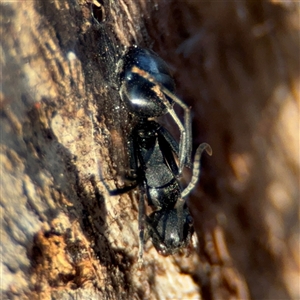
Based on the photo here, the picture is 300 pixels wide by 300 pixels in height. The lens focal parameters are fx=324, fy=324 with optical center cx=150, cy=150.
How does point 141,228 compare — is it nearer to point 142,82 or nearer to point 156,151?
point 156,151

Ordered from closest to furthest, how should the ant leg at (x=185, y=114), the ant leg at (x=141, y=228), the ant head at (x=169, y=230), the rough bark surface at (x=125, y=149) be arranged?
the rough bark surface at (x=125, y=149) → the ant leg at (x=185, y=114) → the ant leg at (x=141, y=228) → the ant head at (x=169, y=230)

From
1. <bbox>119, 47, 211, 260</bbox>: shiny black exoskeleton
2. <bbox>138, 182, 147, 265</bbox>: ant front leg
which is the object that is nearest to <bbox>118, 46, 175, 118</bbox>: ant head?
<bbox>119, 47, 211, 260</bbox>: shiny black exoskeleton

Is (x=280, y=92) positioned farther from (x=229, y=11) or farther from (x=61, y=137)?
(x=61, y=137)

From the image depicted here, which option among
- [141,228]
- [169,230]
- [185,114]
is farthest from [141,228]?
[185,114]

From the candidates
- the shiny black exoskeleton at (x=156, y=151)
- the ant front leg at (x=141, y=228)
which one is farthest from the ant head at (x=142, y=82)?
the ant front leg at (x=141, y=228)

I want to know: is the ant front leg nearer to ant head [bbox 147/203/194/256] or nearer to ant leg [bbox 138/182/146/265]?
ant leg [bbox 138/182/146/265]

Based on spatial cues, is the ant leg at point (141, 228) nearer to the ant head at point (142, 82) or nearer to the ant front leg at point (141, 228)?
the ant front leg at point (141, 228)

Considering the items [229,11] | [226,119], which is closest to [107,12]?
[229,11]

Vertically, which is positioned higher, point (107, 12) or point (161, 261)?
point (107, 12)
